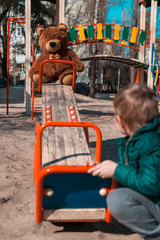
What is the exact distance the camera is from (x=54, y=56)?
5.12m

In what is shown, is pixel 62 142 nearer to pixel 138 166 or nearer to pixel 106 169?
pixel 106 169

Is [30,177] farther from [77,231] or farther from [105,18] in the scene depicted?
[105,18]

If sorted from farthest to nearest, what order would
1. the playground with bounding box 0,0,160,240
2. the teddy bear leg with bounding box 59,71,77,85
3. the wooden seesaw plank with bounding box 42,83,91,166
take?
the teddy bear leg with bounding box 59,71,77,85 < the wooden seesaw plank with bounding box 42,83,91,166 < the playground with bounding box 0,0,160,240

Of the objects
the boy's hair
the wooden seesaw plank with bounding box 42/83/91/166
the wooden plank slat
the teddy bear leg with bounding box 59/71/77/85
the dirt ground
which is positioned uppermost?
the teddy bear leg with bounding box 59/71/77/85

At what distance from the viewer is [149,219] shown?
166 cm

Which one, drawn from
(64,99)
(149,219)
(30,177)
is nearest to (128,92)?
(149,219)

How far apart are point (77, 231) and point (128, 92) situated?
111cm

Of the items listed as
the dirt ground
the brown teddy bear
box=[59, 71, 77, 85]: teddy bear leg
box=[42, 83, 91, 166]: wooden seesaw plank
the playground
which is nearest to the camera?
the playground

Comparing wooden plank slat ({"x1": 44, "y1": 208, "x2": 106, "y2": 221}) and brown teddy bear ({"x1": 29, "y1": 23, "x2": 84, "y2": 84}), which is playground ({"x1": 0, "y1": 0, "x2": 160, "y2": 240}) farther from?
brown teddy bear ({"x1": 29, "y1": 23, "x2": 84, "y2": 84})

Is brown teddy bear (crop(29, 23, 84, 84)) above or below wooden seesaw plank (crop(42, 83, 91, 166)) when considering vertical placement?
above

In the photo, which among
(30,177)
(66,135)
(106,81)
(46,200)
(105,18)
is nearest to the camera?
(46,200)

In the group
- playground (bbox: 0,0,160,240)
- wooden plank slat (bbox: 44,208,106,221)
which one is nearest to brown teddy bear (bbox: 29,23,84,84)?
playground (bbox: 0,0,160,240)

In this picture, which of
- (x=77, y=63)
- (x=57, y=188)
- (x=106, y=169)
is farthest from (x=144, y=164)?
(x=77, y=63)

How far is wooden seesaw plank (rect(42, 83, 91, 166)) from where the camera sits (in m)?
2.37
